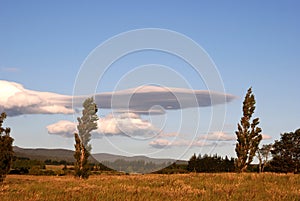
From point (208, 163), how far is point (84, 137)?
1553 inches

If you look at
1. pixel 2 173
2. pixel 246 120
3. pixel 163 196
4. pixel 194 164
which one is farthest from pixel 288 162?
pixel 163 196

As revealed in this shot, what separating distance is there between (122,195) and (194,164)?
68.5 metres

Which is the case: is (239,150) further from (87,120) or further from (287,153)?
(287,153)

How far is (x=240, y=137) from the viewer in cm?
5266

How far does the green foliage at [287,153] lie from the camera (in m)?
93.4

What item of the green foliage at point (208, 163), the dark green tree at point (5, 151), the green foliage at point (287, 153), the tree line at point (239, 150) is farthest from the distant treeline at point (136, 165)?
A: the green foliage at point (287, 153)

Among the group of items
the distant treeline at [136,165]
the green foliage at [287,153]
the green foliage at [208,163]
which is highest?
the green foliage at [287,153]

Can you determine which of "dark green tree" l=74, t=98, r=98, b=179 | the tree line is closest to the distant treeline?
the tree line

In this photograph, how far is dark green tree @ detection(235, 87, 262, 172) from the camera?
51.7 m

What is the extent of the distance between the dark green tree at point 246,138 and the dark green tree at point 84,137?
760 inches

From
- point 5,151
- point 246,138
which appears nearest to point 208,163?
point 246,138

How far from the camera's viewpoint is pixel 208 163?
7844 cm

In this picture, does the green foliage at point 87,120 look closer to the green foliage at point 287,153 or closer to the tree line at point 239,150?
the tree line at point 239,150

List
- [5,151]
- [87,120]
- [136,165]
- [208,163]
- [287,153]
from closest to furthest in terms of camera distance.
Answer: [136,165], [5,151], [87,120], [208,163], [287,153]
